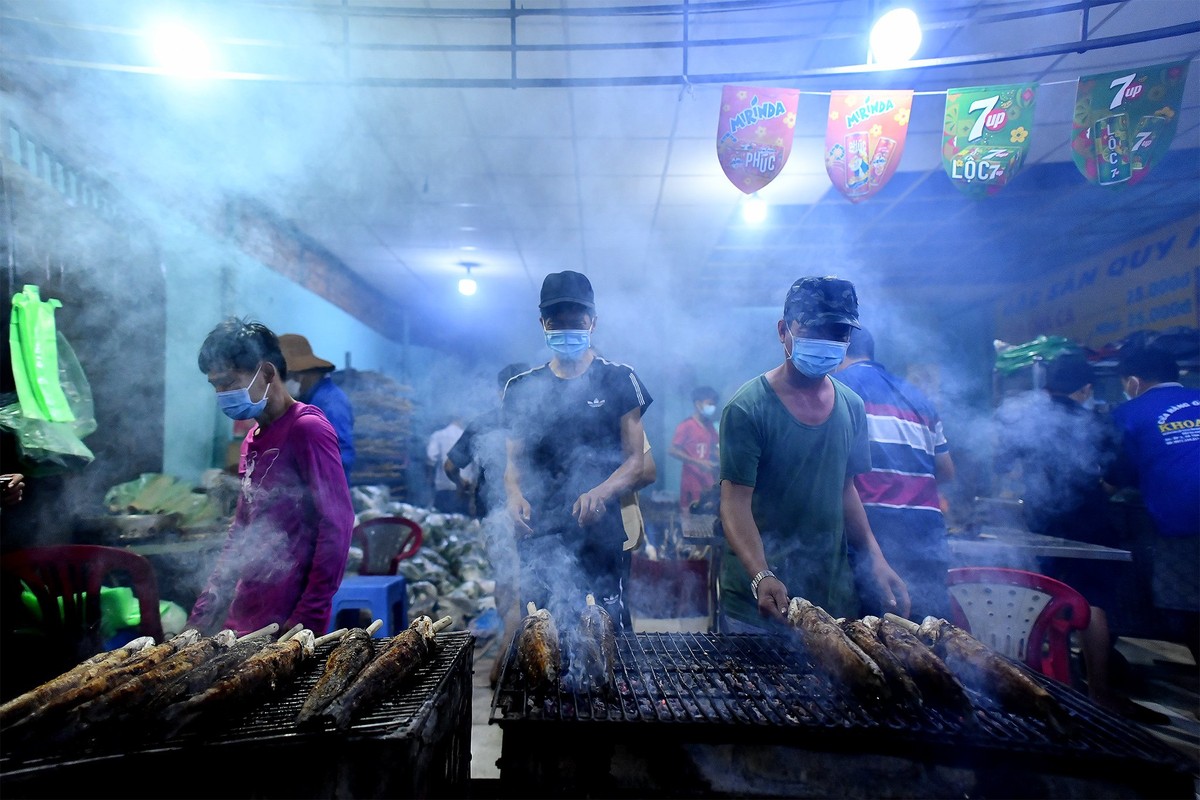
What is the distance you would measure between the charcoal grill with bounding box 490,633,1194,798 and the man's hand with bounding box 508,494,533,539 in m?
1.41

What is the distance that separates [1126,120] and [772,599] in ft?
17.1

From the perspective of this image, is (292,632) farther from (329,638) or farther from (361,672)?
(361,672)

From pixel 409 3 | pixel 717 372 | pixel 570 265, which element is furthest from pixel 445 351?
pixel 409 3

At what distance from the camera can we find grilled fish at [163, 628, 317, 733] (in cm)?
176

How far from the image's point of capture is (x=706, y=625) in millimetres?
6945

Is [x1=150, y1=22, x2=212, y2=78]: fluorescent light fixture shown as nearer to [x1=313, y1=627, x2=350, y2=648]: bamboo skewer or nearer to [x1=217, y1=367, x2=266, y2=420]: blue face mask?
[x1=217, y1=367, x2=266, y2=420]: blue face mask

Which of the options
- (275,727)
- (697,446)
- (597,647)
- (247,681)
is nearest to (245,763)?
(275,727)

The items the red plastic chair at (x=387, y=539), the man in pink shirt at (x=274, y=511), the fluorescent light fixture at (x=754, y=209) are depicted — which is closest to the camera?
the man in pink shirt at (x=274, y=511)

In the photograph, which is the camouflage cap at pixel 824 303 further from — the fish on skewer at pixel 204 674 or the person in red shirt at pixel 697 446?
the person in red shirt at pixel 697 446

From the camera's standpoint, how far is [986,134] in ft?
17.1

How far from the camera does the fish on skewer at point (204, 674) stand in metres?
1.90

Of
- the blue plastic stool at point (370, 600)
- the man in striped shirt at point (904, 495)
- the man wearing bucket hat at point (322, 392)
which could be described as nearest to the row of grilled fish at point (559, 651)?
the man in striped shirt at point (904, 495)

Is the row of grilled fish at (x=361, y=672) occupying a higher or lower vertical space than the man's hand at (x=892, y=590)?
lower

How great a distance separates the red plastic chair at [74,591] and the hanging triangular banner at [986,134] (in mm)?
6891
